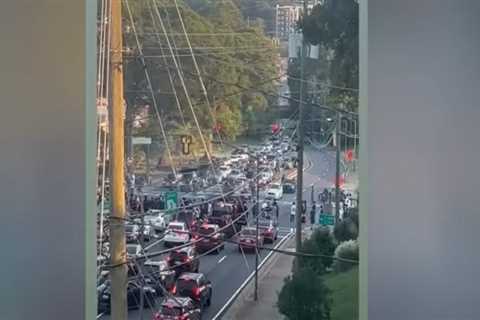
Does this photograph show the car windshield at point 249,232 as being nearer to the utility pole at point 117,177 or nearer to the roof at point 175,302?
the roof at point 175,302

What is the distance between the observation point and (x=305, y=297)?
6.84 ft

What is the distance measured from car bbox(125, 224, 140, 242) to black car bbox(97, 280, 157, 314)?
17 cm

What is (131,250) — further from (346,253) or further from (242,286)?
(346,253)

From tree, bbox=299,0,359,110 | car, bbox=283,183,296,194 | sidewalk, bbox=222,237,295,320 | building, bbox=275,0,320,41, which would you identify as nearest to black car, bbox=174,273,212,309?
sidewalk, bbox=222,237,295,320

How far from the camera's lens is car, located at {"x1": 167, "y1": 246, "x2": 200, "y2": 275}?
85.7 inches

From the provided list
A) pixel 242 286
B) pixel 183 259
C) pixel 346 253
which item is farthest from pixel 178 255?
pixel 346 253

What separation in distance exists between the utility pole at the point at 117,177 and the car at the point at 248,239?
18.4 inches

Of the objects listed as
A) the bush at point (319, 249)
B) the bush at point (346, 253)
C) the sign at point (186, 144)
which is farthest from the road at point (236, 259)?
the sign at point (186, 144)

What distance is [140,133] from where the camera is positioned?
2176 millimetres

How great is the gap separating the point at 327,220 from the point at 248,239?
334 mm

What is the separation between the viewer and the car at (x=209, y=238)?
2203 millimetres
